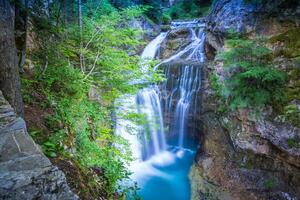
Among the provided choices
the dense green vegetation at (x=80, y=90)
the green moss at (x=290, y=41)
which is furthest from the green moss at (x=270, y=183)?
the dense green vegetation at (x=80, y=90)

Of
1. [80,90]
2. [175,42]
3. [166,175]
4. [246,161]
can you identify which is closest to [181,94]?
[166,175]

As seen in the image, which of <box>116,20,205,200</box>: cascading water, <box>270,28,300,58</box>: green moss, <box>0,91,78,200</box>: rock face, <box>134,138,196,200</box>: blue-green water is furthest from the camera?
<box>116,20,205,200</box>: cascading water

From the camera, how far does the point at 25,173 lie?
1.92m

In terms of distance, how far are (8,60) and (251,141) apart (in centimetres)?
665

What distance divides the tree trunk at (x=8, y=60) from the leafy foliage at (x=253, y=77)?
212 inches

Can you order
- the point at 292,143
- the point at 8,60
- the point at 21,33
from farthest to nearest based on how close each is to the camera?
the point at 292,143
the point at 21,33
the point at 8,60

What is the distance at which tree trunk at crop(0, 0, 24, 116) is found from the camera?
8.65 ft

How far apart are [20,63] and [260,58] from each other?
247 inches

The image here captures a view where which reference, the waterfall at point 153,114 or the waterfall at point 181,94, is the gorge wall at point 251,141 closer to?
the waterfall at point 181,94

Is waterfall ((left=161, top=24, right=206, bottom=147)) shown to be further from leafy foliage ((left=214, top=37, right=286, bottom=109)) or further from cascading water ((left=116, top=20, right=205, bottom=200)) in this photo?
leafy foliage ((left=214, top=37, right=286, bottom=109))

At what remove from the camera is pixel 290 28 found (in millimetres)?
7074

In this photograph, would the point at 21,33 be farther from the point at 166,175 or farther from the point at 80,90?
the point at 166,175

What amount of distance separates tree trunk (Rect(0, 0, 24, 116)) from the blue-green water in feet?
18.9

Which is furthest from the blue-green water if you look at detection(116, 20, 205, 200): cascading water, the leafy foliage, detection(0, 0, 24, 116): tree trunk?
detection(0, 0, 24, 116): tree trunk
